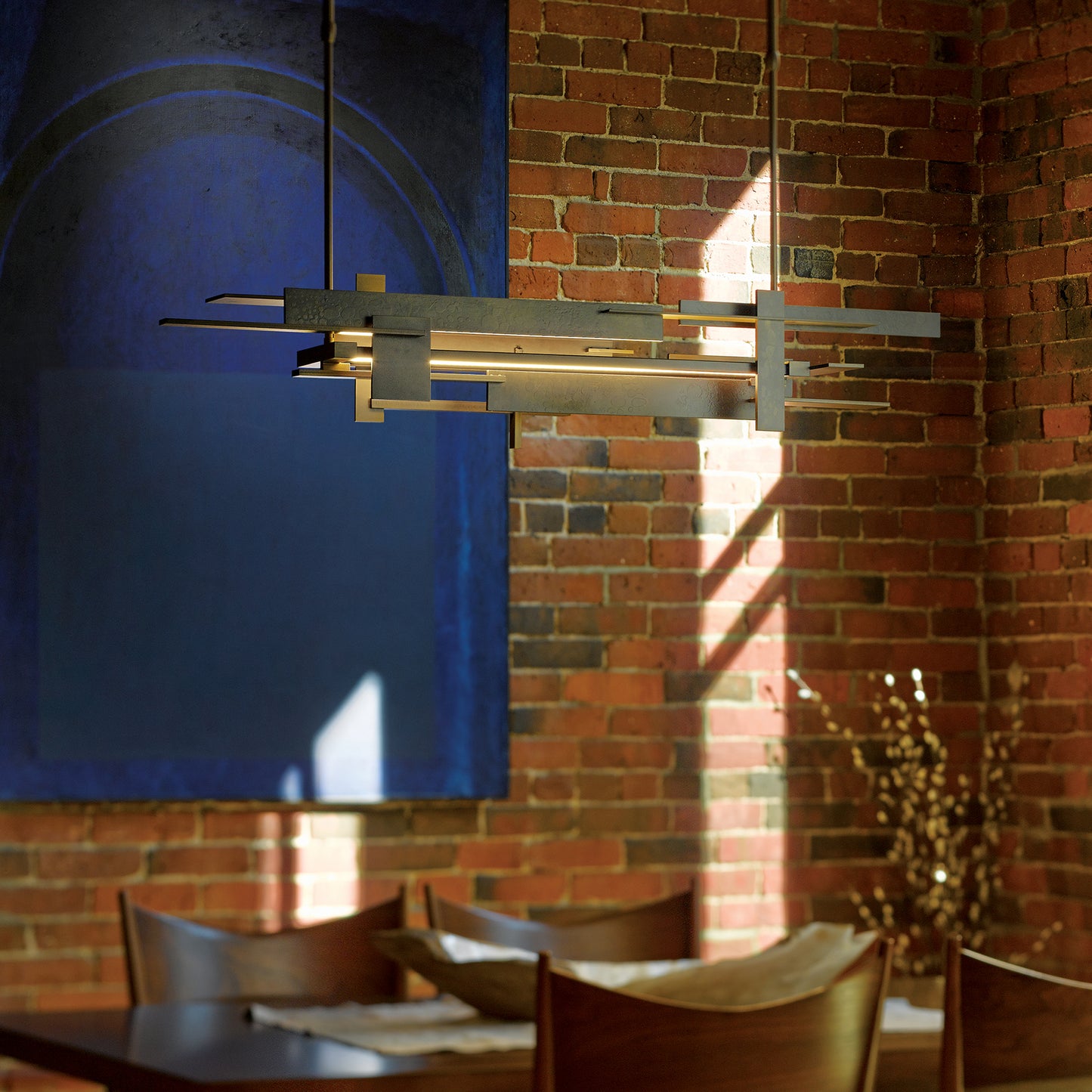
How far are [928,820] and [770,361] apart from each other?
204 centimetres

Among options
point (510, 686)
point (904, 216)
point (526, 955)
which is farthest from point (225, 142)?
point (526, 955)

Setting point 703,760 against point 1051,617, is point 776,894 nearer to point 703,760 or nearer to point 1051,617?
point 703,760

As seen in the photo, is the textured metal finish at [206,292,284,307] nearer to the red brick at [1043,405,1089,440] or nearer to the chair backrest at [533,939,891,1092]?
the chair backrest at [533,939,891,1092]

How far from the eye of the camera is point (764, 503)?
4.31 metres

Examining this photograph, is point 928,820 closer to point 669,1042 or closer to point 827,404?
point 827,404

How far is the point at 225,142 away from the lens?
3.98m

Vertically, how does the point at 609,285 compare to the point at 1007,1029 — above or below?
above

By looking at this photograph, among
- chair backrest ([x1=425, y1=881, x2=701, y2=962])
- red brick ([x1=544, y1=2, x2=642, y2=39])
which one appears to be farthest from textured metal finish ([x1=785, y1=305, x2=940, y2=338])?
red brick ([x1=544, y1=2, x2=642, y2=39])

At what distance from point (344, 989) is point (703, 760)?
1294 millimetres

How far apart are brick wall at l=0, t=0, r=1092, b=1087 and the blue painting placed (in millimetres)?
130

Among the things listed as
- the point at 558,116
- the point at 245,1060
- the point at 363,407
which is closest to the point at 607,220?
the point at 558,116

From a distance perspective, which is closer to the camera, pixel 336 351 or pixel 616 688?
pixel 336 351

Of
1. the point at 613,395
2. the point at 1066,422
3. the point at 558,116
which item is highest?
the point at 558,116

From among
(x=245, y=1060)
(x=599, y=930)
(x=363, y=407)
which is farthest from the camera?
(x=599, y=930)
